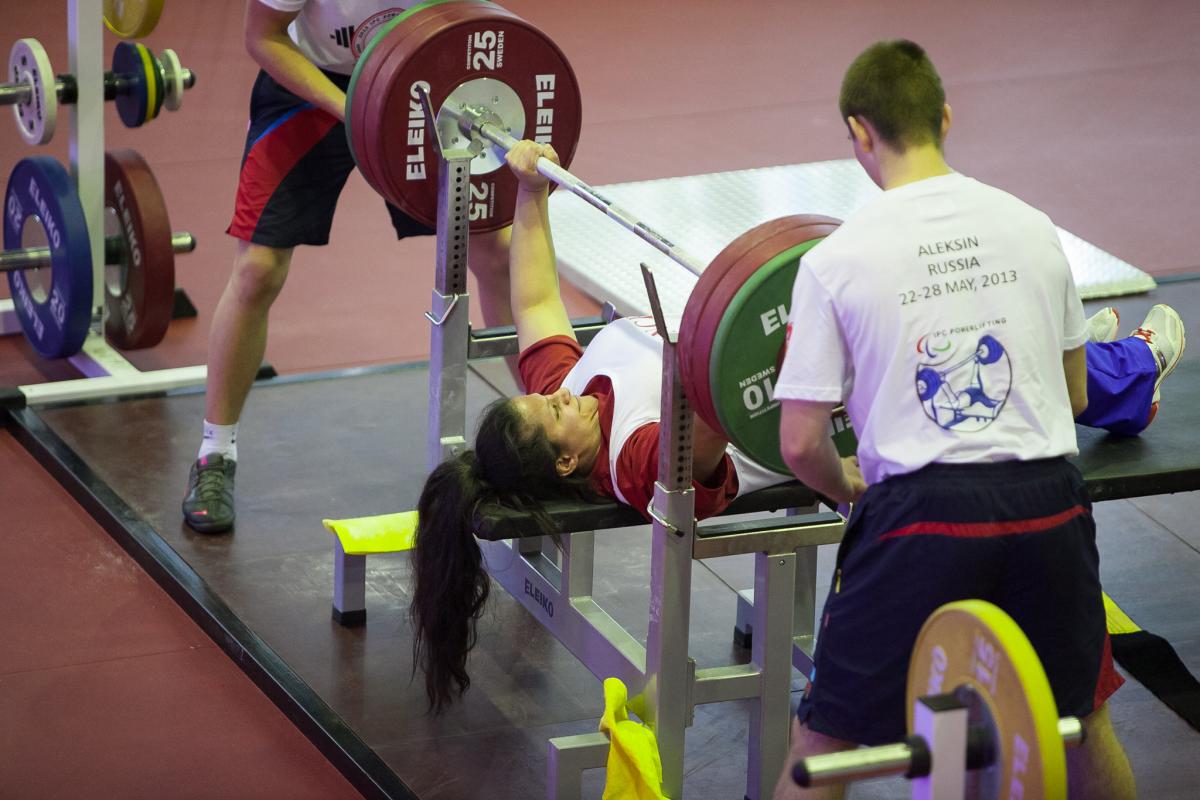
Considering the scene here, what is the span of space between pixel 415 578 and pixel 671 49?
199 inches

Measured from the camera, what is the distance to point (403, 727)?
3.11 m

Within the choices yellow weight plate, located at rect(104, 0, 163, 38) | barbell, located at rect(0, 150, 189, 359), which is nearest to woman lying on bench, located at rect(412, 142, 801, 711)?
yellow weight plate, located at rect(104, 0, 163, 38)

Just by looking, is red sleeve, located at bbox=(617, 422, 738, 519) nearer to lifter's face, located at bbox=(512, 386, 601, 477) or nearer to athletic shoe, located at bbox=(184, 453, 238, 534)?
lifter's face, located at bbox=(512, 386, 601, 477)

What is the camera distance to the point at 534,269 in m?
3.15

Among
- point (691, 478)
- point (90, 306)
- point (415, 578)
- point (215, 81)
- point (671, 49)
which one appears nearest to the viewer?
point (691, 478)

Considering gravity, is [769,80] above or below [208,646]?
above

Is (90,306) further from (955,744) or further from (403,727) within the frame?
(955,744)

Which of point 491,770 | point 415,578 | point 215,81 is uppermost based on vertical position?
point 215,81

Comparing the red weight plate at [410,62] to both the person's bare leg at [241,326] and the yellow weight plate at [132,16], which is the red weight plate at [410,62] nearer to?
the person's bare leg at [241,326]

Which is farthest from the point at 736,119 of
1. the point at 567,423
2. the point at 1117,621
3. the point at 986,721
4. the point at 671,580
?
the point at 986,721

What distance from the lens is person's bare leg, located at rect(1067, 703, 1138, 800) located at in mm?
2443

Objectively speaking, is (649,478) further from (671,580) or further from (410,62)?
(410,62)

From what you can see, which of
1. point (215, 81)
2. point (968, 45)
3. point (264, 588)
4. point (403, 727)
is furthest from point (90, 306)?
point (968, 45)

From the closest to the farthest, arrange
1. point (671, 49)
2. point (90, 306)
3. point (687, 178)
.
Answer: point (90, 306), point (687, 178), point (671, 49)
